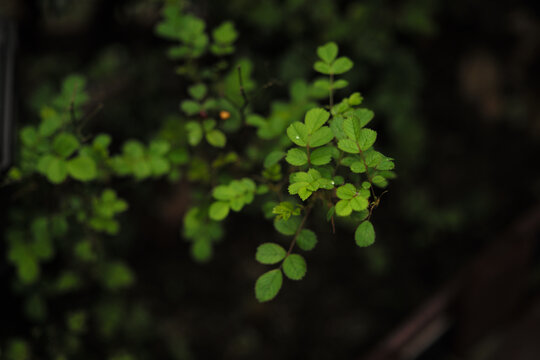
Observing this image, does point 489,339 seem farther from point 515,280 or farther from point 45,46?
point 45,46

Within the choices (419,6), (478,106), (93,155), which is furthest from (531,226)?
(93,155)

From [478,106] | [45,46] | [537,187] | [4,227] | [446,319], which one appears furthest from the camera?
[537,187]

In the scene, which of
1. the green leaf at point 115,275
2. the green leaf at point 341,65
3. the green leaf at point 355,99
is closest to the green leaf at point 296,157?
the green leaf at point 355,99

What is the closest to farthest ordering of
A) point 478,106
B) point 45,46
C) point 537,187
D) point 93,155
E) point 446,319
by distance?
point 93,155 < point 45,46 < point 446,319 < point 478,106 < point 537,187


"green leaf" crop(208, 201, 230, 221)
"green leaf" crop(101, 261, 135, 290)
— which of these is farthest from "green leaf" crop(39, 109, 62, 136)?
"green leaf" crop(101, 261, 135, 290)

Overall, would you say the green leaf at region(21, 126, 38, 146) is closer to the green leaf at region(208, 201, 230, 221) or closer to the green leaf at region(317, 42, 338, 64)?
the green leaf at region(208, 201, 230, 221)

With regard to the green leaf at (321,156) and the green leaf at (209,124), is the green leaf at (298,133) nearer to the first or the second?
the green leaf at (321,156)
